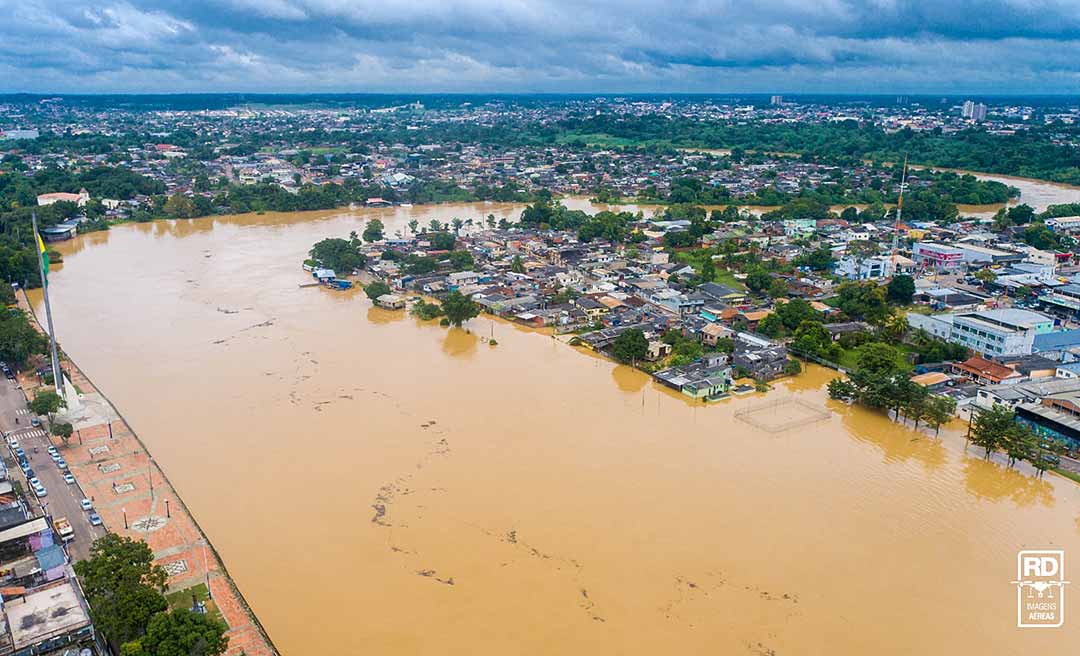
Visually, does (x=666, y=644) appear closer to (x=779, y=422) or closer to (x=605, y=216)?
(x=779, y=422)

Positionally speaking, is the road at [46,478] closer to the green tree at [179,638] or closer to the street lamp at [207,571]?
the street lamp at [207,571]

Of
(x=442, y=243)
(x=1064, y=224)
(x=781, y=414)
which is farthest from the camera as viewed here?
(x=1064, y=224)

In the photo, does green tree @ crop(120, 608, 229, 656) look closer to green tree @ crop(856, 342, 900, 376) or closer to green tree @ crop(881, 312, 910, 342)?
green tree @ crop(856, 342, 900, 376)

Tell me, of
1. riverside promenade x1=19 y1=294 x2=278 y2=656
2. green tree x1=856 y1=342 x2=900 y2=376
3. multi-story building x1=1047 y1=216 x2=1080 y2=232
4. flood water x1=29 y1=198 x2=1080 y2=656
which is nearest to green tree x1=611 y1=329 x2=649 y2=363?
flood water x1=29 y1=198 x2=1080 y2=656

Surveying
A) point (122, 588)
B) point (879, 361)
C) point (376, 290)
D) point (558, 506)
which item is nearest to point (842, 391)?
point (879, 361)

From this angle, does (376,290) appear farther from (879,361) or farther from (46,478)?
(879,361)
